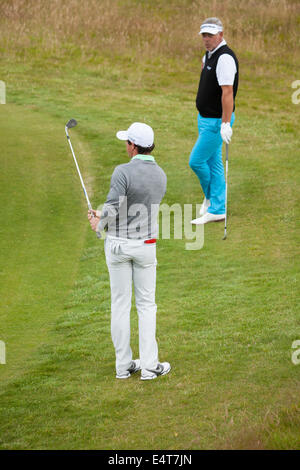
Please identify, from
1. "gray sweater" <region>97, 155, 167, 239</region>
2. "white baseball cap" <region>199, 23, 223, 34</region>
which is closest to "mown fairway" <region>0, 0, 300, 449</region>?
"gray sweater" <region>97, 155, 167, 239</region>

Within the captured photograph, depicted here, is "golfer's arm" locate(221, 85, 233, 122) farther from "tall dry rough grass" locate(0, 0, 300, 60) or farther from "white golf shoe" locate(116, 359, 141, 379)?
"tall dry rough grass" locate(0, 0, 300, 60)

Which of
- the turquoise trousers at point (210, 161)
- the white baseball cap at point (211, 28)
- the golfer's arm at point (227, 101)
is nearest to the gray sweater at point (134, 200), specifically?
the golfer's arm at point (227, 101)

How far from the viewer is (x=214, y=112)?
9.79 meters

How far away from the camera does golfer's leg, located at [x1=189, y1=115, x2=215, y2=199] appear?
9.94 metres

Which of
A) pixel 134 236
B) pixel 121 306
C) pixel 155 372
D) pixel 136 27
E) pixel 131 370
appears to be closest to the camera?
pixel 134 236

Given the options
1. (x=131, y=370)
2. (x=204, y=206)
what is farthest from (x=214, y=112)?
(x=131, y=370)

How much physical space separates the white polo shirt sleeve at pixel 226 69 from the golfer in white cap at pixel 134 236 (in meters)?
3.57

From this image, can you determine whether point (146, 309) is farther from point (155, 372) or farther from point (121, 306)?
point (155, 372)

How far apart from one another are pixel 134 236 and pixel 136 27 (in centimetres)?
1759

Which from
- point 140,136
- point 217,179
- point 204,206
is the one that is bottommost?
point 204,206

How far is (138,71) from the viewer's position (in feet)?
65.3

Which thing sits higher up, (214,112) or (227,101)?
(227,101)

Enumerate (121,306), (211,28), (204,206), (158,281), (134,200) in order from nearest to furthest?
(134,200), (121,306), (158,281), (211,28), (204,206)

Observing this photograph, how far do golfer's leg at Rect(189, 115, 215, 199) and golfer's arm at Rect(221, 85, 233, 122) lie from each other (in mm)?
491
